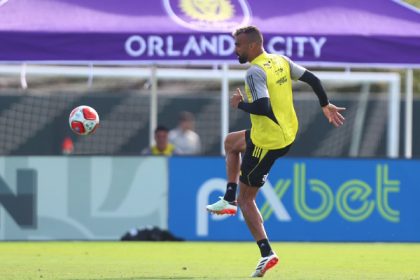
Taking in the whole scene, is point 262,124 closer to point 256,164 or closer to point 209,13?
point 256,164

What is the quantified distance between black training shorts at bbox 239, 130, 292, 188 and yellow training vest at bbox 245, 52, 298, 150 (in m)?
0.05

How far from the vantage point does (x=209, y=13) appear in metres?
16.2

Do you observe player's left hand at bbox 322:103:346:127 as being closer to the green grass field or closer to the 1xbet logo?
the green grass field

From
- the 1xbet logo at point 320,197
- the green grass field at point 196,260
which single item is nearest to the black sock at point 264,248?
the green grass field at point 196,260

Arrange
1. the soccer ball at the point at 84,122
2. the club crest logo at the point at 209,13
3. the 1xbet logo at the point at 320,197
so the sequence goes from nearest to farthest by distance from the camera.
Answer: the soccer ball at the point at 84,122, the club crest logo at the point at 209,13, the 1xbet logo at the point at 320,197

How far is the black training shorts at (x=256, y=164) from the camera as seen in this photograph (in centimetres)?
1080

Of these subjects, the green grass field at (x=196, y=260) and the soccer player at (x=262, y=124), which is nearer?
the soccer player at (x=262, y=124)

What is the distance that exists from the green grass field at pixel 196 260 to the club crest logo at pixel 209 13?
9.62ft

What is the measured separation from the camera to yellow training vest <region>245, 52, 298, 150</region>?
1080cm

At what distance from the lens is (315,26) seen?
16188mm

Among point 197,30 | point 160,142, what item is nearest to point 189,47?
point 197,30

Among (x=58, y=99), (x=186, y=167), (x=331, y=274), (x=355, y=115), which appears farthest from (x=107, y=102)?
(x=331, y=274)

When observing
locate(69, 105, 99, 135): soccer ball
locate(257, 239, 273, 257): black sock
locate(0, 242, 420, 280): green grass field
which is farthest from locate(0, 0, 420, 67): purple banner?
locate(257, 239, 273, 257): black sock

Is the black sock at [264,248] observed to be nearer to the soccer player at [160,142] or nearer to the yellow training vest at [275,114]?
the yellow training vest at [275,114]
